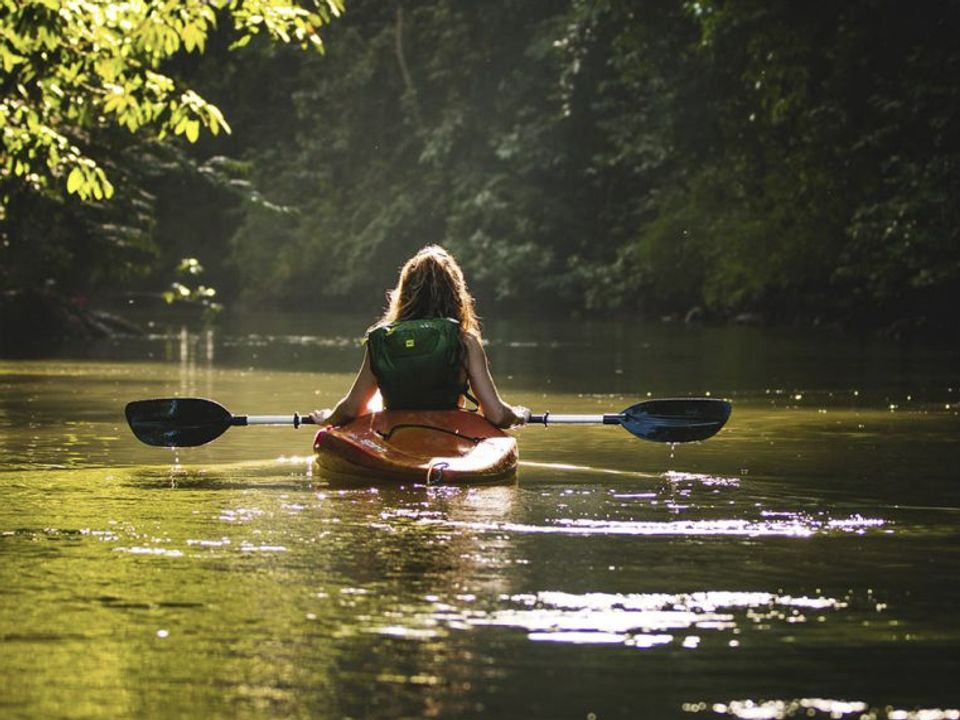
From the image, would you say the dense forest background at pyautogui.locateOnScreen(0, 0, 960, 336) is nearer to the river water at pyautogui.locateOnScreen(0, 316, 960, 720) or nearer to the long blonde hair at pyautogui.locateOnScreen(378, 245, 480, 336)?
the long blonde hair at pyautogui.locateOnScreen(378, 245, 480, 336)

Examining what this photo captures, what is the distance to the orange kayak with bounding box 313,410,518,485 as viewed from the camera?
11.1m

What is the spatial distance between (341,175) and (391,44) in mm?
6775

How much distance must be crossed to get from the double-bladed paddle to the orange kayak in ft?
2.85

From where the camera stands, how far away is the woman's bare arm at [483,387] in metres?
11.8

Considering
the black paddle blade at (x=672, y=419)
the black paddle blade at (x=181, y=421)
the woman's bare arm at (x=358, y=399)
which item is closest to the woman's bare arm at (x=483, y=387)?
the woman's bare arm at (x=358, y=399)

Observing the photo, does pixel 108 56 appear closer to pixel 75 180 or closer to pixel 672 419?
pixel 75 180

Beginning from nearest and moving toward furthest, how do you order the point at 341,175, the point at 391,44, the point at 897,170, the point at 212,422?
the point at 212,422 → the point at 897,170 → the point at 391,44 → the point at 341,175

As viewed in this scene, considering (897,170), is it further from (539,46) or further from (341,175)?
(341,175)

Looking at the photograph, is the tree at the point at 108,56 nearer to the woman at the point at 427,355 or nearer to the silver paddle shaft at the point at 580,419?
the woman at the point at 427,355

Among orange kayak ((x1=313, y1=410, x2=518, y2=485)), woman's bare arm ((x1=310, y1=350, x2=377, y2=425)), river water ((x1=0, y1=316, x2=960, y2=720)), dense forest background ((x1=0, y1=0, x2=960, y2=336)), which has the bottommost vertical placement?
river water ((x1=0, y1=316, x2=960, y2=720))

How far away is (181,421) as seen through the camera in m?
12.7

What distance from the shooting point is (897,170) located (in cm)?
3606

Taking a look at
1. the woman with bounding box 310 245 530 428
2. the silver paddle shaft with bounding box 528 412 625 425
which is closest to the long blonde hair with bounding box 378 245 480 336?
the woman with bounding box 310 245 530 428

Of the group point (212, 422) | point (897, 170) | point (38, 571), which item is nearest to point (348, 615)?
point (38, 571)
